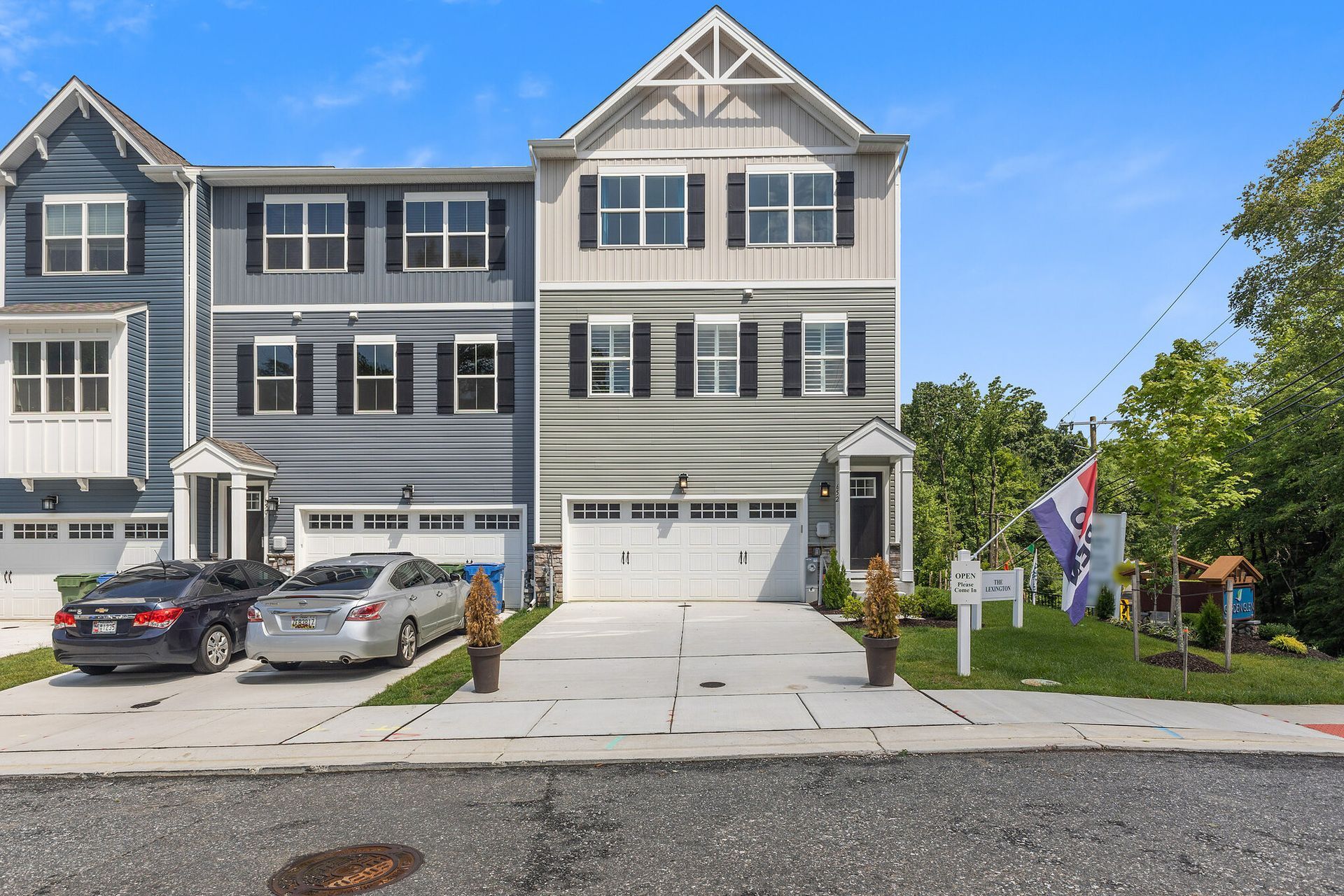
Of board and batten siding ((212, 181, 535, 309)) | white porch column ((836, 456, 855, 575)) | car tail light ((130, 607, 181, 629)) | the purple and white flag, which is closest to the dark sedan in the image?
car tail light ((130, 607, 181, 629))

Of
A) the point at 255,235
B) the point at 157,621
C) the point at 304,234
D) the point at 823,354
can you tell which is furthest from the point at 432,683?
the point at 255,235

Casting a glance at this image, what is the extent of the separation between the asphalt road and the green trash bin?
1205 centimetres

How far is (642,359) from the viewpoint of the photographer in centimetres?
1930

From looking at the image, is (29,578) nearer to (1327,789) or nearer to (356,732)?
(356,732)

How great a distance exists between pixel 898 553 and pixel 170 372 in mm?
16488

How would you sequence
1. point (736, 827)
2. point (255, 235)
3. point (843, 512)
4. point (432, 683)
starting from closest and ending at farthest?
point (736, 827), point (432, 683), point (843, 512), point (255, 235)

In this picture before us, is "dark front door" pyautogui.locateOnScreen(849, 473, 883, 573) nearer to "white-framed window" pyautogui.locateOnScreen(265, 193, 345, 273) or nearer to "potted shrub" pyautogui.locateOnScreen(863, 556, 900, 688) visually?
"potted shrub" pyautogui.locateOnScreen(863, 556, 900, 688)

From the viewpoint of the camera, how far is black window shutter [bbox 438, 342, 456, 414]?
19547 mm

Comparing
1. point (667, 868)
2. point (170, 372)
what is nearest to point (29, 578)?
point (170, 372)

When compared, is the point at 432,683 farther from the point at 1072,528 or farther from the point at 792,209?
the point at 792,209

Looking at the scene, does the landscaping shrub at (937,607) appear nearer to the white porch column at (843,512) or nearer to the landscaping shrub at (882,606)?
the white porch column at (843,512)

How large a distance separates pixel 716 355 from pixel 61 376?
45.9ft

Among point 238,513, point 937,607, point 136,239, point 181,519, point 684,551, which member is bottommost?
point 937,607

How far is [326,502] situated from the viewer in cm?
1950
